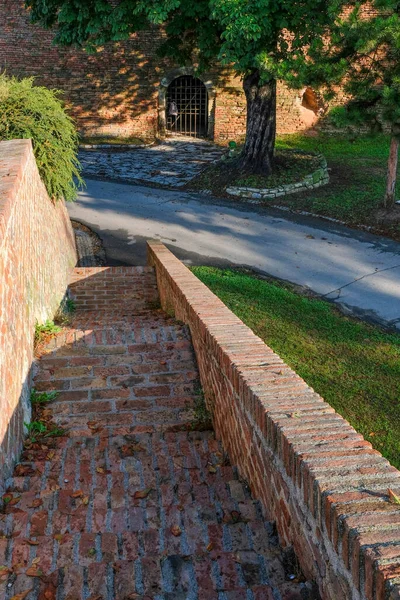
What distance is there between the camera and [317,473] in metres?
2.31

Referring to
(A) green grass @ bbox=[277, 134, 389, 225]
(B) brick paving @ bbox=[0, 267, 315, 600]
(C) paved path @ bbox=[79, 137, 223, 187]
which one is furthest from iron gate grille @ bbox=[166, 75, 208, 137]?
(B) brick paving @ bbox=[0, 267, 315, 600]

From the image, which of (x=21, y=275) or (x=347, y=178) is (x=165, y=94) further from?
(x=21, y=275)

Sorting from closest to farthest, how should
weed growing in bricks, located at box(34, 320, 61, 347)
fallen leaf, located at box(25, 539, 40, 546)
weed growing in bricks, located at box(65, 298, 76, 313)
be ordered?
fallen leaf, located at box(25, 539, 40, 546) < weed growing in bricks, located at box(34, 320, 61, 347) < weed growing in bricks, located at box(65, 298, 76, 313)

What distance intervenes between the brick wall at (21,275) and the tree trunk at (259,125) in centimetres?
831

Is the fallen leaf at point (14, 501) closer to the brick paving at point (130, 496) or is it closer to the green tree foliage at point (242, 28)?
the brick paving at point (130, 496)

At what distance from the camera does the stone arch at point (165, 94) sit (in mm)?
21125

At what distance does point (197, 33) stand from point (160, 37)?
6.28 metres

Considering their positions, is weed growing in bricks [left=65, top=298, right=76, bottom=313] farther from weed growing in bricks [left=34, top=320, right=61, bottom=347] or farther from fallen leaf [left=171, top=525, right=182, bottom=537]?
fallen leaf [left=171, top=525, right=182, bottom=537]

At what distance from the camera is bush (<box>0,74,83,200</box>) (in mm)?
8297

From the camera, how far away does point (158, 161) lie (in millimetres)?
18922

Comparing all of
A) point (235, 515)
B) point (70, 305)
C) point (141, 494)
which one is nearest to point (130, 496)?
point (141, 494)

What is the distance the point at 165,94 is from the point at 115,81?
5.76ft

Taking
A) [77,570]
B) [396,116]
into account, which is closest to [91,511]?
[77,570]

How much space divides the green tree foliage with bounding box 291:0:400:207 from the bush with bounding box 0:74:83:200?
17.3 ft
